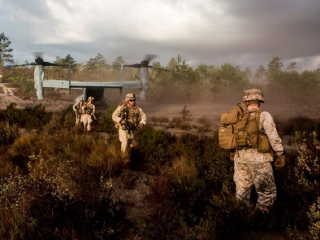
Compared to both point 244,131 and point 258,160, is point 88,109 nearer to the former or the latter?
point 244,131

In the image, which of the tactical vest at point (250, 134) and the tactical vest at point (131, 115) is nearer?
the tactical vest at point (250, 134)

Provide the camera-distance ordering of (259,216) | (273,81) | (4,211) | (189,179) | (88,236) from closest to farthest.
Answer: (88,236) < (4,211) < (259,216) < (189,179) < (273,81)

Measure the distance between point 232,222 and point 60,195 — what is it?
2.45m

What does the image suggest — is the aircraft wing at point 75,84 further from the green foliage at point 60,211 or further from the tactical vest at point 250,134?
the tactical vest at point 250,134

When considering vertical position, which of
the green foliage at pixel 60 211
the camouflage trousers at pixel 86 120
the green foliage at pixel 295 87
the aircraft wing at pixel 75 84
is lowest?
the green foliage at pixel 60 211

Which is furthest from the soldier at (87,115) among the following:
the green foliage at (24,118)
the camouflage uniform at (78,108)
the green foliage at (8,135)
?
the green foliage at (8,135)

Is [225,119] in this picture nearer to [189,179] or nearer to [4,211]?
[189,179]

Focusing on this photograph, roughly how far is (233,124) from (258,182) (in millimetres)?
939

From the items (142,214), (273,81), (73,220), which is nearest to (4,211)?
(73,220)

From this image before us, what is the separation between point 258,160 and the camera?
3.41m

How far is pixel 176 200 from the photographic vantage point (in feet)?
12.6

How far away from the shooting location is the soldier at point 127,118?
6070 millimetres

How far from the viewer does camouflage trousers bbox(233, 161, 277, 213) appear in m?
3.35

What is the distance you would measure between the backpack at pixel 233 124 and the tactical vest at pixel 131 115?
10.2 ft
